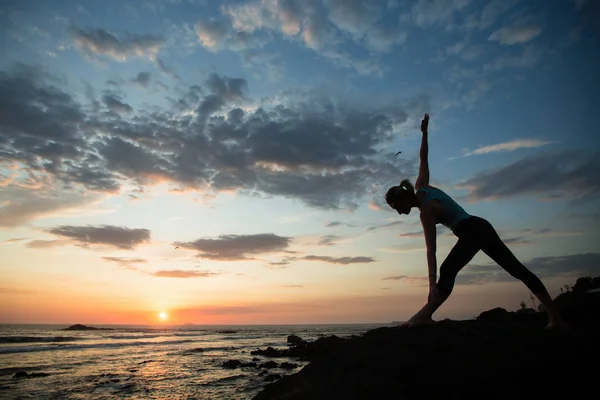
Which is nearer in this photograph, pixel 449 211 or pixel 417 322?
pixel 417 322

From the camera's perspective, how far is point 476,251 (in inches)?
160

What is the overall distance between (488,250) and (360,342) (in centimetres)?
200

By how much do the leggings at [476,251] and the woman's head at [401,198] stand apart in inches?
26.9

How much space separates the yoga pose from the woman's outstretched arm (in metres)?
0.37

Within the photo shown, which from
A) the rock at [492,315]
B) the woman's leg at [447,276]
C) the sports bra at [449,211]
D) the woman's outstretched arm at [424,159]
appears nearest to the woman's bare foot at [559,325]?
the woman's leg at [447,276]

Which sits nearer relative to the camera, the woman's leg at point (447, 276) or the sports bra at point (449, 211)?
the woman's leg at point (447, 276)

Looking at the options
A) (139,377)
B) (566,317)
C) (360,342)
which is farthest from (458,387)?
(139,377)

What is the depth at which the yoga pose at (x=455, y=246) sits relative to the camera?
3959 millimetres

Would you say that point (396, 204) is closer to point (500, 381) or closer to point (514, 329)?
point (514, 329)

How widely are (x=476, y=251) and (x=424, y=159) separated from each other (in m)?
1.48

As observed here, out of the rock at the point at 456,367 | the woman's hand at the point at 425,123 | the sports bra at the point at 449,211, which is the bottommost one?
the rock at the point at 456,367

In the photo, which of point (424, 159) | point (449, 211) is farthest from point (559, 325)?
point (424, 159)

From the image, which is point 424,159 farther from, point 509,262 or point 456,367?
point 456,367

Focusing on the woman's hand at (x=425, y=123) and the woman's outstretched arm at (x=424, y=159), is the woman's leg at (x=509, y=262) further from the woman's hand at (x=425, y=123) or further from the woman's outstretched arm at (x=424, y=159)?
the woman's hand at (x=425, y=123)
